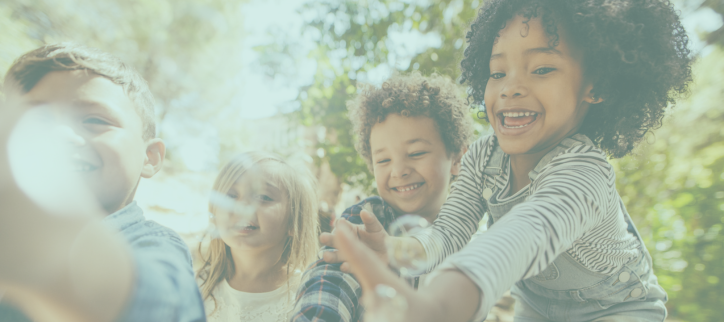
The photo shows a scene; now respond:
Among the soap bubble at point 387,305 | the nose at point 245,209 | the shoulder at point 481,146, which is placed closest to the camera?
the soap bubble at point 387,305

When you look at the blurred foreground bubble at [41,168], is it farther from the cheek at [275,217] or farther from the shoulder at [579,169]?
the shoulder at [579,169]

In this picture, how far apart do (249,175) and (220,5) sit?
588 inches

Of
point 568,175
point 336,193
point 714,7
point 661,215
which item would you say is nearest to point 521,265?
point 568,175

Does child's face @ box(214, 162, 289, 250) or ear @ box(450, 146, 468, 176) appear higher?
ear @ box(450, 146, 468, 176)

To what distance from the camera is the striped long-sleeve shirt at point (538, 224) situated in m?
0.77

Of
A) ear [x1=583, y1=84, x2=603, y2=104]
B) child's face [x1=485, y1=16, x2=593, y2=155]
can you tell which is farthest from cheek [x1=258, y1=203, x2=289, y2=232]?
ear [x1=583, y1=84, x2=603, y2=104]

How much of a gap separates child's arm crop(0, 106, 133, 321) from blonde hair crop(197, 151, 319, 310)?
4.00ft

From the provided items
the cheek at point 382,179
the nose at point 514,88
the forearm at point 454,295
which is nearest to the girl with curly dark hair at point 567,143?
the nose at point 514,88

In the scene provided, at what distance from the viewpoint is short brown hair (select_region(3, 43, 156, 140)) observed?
1242 millimetres

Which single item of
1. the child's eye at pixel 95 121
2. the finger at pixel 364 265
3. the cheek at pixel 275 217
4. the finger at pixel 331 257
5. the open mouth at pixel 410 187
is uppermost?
the open mouth at pixel 410 187

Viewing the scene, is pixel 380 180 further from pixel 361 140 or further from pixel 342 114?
pixel 342 114

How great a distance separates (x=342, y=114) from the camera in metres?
3.76

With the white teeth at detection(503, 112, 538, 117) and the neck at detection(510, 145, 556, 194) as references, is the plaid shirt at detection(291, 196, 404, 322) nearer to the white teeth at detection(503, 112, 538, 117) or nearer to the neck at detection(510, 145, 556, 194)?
the neck at detection(510, 145, 556, 194)

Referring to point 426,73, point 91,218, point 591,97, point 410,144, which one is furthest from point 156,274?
point 426,73
